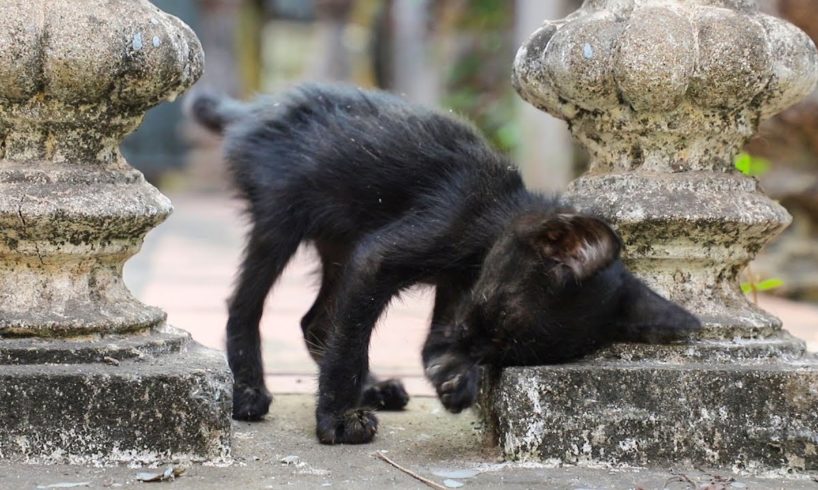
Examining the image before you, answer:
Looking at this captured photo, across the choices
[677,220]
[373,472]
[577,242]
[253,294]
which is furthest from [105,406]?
[677,220]

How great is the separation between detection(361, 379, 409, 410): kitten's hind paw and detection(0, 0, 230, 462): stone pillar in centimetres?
76

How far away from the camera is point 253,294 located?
3543 mm

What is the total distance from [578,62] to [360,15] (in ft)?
45.9

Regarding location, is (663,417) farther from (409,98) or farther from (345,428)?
(409,98)

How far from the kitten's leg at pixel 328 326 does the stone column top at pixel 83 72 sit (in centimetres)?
91

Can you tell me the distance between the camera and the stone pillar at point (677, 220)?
279 centimetres

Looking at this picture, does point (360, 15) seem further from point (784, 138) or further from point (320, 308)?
point (320, 308)

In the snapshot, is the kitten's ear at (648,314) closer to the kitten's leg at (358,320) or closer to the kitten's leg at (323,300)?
the kitten's leg at (358,320)

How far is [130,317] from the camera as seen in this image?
2867 millimetres

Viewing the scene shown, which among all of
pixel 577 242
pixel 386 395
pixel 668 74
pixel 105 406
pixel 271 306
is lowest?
pixel 271 306

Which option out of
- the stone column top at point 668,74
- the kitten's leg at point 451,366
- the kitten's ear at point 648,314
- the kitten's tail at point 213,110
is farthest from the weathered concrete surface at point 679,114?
the kitten's tail at point 213,110

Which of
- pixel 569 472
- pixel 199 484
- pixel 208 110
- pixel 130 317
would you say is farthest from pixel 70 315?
pixel 208 110

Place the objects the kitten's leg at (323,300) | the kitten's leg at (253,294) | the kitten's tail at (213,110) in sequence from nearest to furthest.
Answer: the kitten's leg at (253,294) < the kitten's leg at (323,300) < the kitten's tail at (213,110)

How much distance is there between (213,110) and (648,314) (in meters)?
2.04
